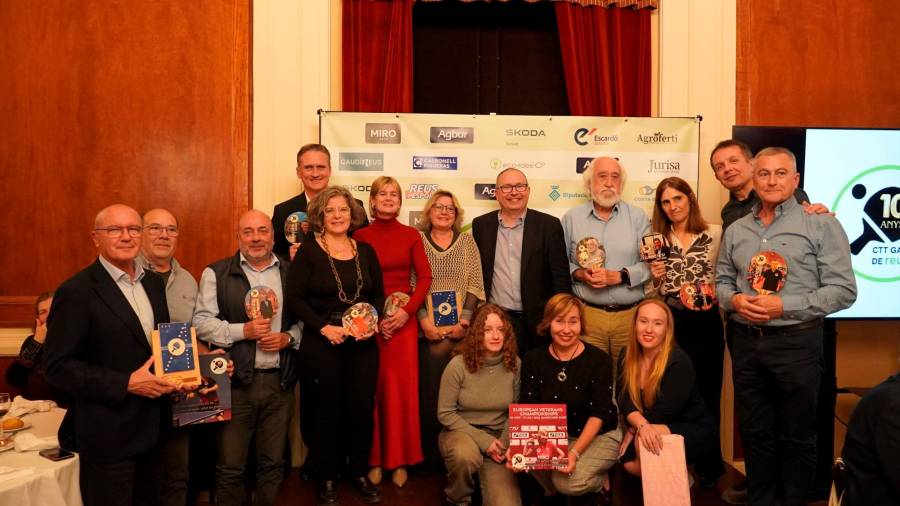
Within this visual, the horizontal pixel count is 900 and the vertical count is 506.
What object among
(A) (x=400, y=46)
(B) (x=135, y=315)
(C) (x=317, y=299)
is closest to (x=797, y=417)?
(C) (x=317, y=299)

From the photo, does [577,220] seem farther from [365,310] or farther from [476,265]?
[365,310]

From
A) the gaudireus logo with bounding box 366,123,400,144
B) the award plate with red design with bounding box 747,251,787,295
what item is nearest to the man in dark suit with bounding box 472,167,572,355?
the gaudireus logo with bounding box 366,123,400,144

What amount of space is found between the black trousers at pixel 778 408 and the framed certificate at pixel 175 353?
2.57m

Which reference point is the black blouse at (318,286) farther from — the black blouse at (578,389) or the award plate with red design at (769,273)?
the award plate with red design at (769,273)

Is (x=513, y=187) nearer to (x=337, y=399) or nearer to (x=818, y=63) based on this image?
(x=337, y=399)

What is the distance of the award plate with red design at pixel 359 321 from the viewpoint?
3473 millimetres

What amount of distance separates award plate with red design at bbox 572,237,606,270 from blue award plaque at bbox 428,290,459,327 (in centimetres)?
76

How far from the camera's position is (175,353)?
2.78 meters

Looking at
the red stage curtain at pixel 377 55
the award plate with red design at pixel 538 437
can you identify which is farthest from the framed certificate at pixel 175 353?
the red stage curtain at pixel 377 55

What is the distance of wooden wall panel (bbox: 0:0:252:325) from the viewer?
15.1ft

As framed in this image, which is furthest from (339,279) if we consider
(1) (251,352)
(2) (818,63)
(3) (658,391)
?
(2) (818,63)

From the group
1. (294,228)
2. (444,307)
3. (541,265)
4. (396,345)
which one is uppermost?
(294,228)

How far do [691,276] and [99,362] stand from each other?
2.92 metres

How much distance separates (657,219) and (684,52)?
1.76 m
